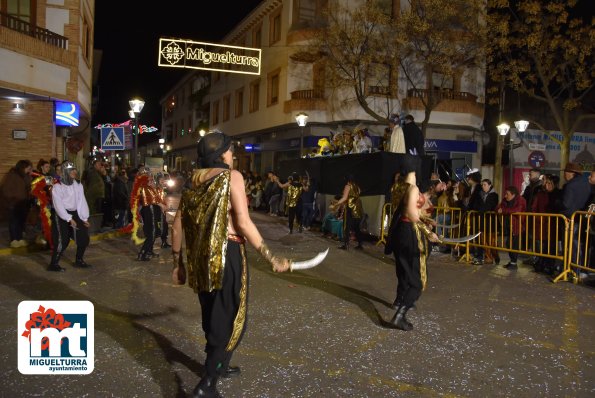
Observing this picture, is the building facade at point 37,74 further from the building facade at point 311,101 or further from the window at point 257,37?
the window at point 257,37

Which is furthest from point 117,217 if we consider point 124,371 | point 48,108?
point 124,371

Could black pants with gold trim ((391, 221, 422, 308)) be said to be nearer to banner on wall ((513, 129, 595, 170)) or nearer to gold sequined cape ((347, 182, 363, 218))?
Result: gold sequined cape ((347, 182, 363, 218))

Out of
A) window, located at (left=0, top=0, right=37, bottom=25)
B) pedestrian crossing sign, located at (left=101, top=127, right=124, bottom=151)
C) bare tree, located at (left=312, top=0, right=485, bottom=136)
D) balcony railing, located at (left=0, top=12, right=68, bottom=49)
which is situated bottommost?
pedestrian crossing sign, located at (left=101, top=127, right=124, bottom=151)

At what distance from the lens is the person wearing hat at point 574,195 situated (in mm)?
8984

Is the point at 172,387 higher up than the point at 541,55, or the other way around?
the point at 541,55

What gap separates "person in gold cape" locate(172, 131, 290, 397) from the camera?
11.6 ft

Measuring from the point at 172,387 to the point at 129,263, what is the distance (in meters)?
5.80

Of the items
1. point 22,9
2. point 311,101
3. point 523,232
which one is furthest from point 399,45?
point 523,232

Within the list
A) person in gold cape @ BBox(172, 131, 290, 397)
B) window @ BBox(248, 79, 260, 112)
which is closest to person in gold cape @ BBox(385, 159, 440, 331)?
person in gold cape @ BBox(172, 131, 290, 397)

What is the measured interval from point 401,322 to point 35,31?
14.8 meters

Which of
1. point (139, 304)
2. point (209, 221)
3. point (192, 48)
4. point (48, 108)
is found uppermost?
point (192, 48)

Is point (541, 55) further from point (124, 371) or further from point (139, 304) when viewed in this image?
point (124, 371)

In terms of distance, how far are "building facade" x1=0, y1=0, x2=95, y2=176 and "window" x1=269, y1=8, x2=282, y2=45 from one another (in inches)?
593

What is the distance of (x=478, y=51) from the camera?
23.0 metres
